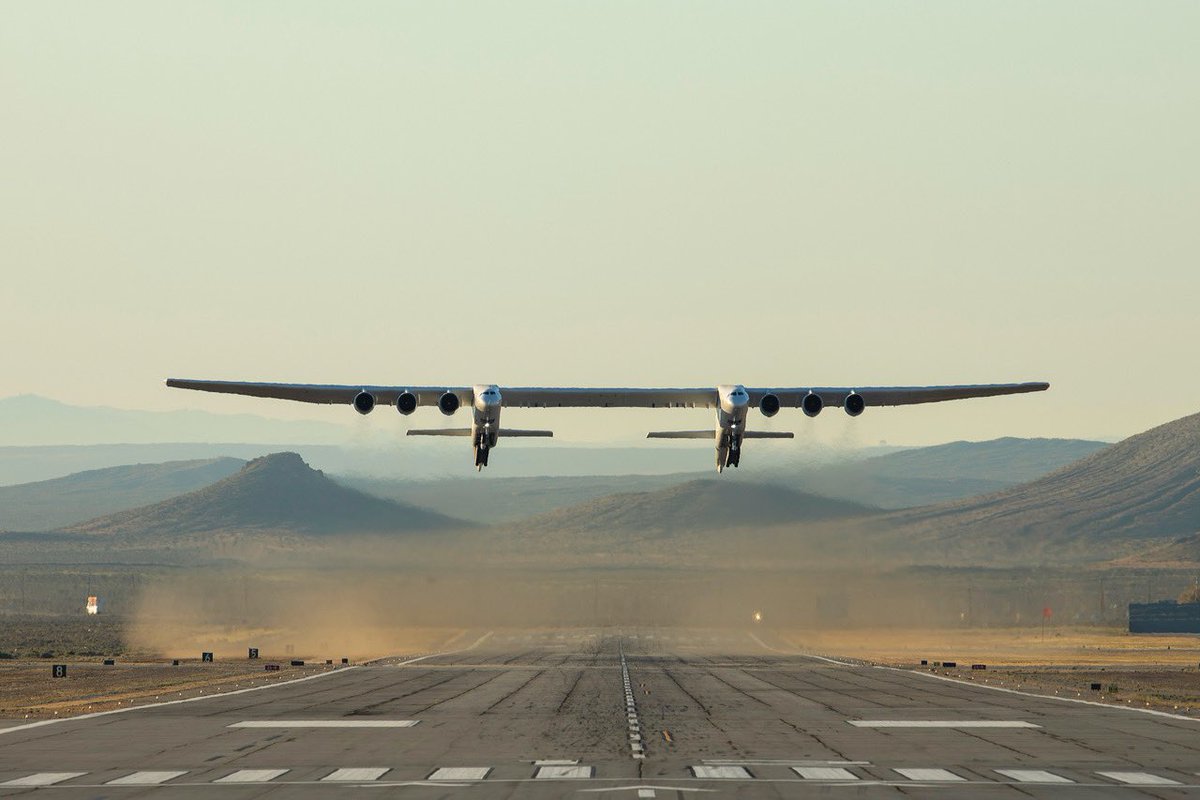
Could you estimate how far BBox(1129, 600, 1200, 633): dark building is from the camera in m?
175

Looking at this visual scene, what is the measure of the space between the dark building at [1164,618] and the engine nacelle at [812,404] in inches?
4694

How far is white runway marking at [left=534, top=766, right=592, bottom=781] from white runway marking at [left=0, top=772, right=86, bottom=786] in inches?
391

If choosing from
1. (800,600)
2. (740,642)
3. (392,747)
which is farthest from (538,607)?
(392,747)

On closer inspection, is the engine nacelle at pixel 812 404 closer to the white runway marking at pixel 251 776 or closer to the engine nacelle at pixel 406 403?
the engine nacelle at pixel 406 403

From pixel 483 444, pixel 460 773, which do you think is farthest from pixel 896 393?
pixel 460 773

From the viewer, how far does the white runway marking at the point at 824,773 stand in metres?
34.6

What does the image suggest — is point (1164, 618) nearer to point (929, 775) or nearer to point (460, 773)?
point (929, 775)

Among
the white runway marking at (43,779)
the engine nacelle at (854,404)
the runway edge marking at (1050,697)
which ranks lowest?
the white runway marking at (43,779)

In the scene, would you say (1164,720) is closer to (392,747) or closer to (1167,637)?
(392,747)

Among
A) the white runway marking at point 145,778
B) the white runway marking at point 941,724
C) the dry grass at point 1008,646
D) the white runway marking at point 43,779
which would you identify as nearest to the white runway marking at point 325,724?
the white runway marking at point 145,778

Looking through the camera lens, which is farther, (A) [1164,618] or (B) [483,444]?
(A) [1164,618]

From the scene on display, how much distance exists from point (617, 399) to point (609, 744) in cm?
3073

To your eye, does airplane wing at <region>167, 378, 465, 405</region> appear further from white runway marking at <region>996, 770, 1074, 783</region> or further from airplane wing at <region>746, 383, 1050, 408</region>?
white runway marking at <region>996, 770, 1074, 783</region>

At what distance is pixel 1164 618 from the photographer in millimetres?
176500
